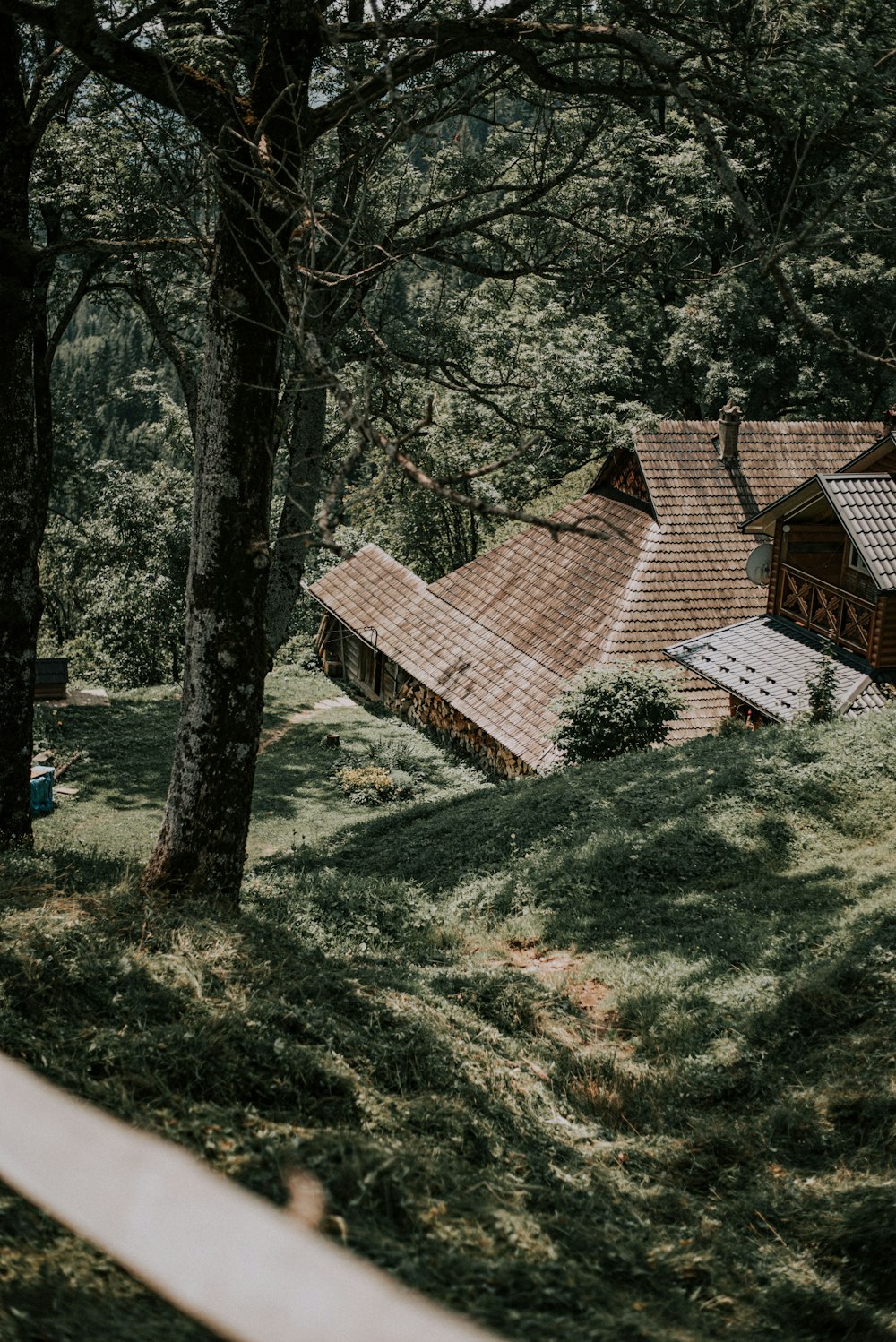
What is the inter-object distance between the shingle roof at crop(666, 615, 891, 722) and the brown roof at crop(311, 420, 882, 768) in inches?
33.0

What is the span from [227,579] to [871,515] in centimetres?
1351

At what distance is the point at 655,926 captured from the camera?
28.9 feet

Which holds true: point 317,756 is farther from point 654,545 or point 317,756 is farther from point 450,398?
point 450,398

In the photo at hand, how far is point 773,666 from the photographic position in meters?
18.3

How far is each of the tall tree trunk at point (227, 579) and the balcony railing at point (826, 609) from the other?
13.0 m

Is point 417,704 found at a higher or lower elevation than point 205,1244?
lower

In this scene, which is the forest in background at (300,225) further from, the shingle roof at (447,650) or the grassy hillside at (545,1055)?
the shingle roof at (447,650)

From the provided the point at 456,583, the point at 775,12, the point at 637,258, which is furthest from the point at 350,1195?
the point at 456,583

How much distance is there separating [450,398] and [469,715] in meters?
10.7

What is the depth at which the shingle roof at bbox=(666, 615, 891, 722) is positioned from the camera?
1670 centimetres

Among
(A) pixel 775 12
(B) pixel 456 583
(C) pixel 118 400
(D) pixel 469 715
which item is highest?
(A) pixel 775 12

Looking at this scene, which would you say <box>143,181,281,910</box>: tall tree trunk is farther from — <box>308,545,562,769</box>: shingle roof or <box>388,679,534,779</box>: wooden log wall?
<box>388,679,534,779</box>: wooden log wall

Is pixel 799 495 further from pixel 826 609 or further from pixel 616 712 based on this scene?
pixel 616 712

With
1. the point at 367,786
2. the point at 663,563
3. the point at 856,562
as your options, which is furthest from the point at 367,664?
the point at 856,562
